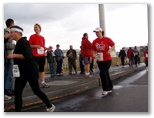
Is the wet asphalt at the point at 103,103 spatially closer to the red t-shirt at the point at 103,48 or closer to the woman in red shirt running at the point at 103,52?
the woman in red shirt running at the point at 103,52

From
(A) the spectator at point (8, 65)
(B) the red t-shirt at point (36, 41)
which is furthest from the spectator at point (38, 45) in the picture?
(A) the spectator at point (8, 65)

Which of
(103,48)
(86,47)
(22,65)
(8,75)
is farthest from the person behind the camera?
(86,47)

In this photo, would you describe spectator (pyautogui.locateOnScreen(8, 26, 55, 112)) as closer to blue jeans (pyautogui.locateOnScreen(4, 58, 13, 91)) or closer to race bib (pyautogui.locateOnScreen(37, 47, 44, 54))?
blue jeans (pyautogui.locateOnScreen(4, 58, 13, 91))

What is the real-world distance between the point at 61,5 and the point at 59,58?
6139mm

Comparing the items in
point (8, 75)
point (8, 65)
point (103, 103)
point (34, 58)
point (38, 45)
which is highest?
point (38, 45)

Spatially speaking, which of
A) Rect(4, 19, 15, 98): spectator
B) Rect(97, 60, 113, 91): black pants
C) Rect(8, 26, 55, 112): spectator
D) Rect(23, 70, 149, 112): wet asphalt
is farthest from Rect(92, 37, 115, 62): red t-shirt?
Rect(8, 26, 55, 112): spectator

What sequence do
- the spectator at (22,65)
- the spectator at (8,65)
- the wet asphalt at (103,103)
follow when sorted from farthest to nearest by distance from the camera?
the spectator at (8,65), the wet asphalt at (103,103), the spectator at (22,65)

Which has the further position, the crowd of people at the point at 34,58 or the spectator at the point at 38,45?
the spectator at the point at 38,45

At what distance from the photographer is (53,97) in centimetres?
589

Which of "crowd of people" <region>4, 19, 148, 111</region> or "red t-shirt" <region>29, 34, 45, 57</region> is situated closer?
"crowd of people" <region>4, 19, 148, 111</region>

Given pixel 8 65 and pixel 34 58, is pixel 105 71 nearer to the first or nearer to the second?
pixel 34 58

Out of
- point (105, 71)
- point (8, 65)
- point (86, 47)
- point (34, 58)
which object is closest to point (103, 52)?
point (105, 71)

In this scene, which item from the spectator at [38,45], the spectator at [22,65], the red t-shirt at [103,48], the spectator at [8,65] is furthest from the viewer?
the spectator at [38,45]

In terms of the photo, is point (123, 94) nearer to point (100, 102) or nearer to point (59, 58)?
point (100, 102)
